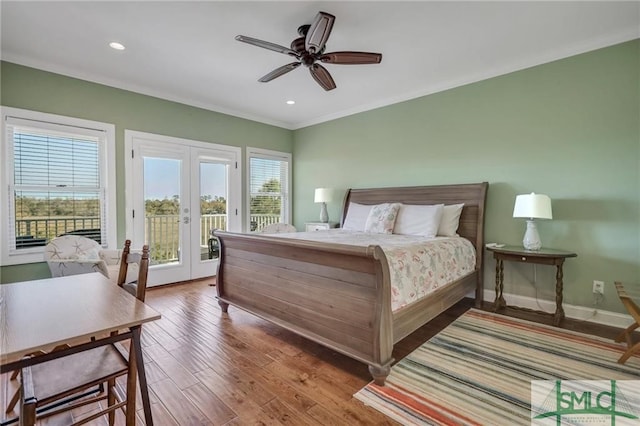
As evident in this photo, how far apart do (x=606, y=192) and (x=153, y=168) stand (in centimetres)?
524

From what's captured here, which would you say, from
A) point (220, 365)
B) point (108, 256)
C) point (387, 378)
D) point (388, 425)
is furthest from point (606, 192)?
point (108, 256)

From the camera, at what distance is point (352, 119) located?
4906 millimetres

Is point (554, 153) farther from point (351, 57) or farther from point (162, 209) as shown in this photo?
point (162, 209)

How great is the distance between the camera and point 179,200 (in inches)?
172

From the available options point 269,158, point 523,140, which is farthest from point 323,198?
point 523,140

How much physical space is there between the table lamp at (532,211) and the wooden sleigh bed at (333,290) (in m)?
0.48

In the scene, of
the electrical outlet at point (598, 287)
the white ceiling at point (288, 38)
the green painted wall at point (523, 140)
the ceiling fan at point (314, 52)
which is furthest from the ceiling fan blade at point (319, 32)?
the electrical outlet at point (598, 287)

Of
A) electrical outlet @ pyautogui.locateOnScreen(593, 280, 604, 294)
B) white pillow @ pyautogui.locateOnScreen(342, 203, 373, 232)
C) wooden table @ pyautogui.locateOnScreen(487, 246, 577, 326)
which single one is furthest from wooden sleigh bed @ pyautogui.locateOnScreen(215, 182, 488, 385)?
white pillow @ pyautogui.locateOnScreen(342, 203, 373, 232)

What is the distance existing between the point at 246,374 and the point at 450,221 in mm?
2705

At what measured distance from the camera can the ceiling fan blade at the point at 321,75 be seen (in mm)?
2701

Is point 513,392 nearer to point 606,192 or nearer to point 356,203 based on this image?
point 606,192

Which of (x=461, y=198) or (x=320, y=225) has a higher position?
(x=461, y=198)

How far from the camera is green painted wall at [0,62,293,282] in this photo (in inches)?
123

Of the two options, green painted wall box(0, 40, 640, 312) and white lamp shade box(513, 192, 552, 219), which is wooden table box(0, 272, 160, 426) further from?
white lamp shade box(513, 192, 552, 219)
